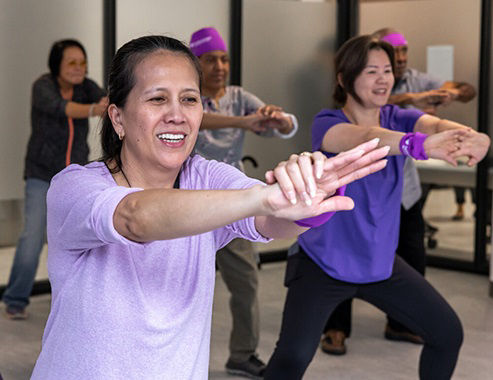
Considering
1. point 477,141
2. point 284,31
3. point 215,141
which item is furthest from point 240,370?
point 284,31

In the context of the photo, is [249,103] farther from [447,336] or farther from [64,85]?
[447,336]

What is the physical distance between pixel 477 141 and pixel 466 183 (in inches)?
136

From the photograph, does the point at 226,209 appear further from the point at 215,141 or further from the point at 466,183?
the point at 466,183

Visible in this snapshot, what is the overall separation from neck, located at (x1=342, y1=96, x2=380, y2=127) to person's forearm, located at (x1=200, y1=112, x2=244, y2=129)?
0.53m

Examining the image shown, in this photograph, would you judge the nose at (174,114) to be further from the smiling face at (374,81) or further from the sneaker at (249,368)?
the sneaker at (249,368)

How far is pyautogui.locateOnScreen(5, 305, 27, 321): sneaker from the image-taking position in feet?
14.5

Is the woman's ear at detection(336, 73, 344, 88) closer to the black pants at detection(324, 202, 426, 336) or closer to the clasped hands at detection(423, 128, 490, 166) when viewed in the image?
the clasped hands at detection(423, 128, 490, 166)

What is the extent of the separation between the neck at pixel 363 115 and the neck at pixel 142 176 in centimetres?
140

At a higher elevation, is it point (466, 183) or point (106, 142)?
point (106, 142)

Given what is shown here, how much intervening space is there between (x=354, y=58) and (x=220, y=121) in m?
0.70

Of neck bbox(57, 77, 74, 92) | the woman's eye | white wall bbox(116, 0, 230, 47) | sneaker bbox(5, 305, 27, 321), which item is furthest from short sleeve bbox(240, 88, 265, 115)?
the woman's eye

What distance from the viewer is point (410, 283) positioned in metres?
2.77

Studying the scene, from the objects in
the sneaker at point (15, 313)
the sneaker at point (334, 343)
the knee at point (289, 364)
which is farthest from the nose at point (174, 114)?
the sneaker at point (15, 313)

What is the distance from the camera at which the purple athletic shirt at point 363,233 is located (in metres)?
2.79
